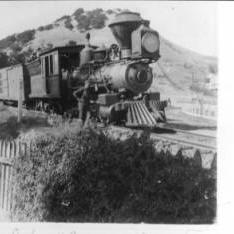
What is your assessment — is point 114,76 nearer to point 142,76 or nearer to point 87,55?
point 142,76

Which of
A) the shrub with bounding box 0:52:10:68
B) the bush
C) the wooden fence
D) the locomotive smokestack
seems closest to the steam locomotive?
the locomotive smokestack

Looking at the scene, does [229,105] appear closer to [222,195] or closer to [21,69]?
[222,195]

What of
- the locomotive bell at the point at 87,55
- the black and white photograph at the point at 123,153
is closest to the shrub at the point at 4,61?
the locomotive bell at the point at 87,55

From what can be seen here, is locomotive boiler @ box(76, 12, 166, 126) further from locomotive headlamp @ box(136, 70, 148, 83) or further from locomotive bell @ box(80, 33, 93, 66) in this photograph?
locomotive bell @ box(80, 33, 93, 66)

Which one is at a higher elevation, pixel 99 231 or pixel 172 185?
pixel 172 185

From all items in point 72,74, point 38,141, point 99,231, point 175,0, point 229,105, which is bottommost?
point 99,231

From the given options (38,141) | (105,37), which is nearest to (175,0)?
(38,141)
